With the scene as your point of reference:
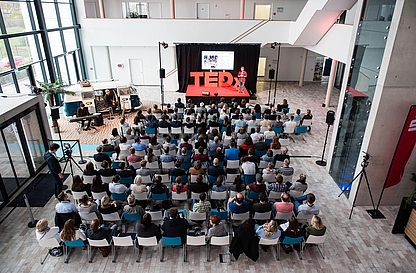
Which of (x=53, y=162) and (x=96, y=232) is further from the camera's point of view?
(x=53, y=162)

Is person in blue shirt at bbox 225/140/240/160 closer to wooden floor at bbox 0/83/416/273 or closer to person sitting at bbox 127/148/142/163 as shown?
person sitting at bbox 127/148/142/163

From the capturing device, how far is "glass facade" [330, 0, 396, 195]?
607 cm

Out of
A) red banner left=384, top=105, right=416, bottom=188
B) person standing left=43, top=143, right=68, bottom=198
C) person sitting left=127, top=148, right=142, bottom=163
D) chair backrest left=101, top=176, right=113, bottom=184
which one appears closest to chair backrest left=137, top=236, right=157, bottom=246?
chair backrest left=101, top=176, right=113, bottom=184

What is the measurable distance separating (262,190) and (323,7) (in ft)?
27.9

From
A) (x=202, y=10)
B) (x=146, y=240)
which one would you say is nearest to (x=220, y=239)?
(x=146, y=240)

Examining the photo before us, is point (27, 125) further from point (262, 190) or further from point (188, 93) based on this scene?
point (188, 93)

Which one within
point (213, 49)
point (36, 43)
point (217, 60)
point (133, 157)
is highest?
point (36, 43)

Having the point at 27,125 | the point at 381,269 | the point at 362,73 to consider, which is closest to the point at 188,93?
the point at 27,125

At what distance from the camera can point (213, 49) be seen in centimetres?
1569

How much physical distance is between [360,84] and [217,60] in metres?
10.3

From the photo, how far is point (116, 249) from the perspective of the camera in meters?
5.52

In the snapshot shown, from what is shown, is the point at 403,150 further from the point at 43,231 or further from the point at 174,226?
the point at 43,231

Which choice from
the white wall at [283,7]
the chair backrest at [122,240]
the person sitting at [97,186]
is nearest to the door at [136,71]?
the white wall at [283,7]

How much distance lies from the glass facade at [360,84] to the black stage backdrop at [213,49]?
902 cm
